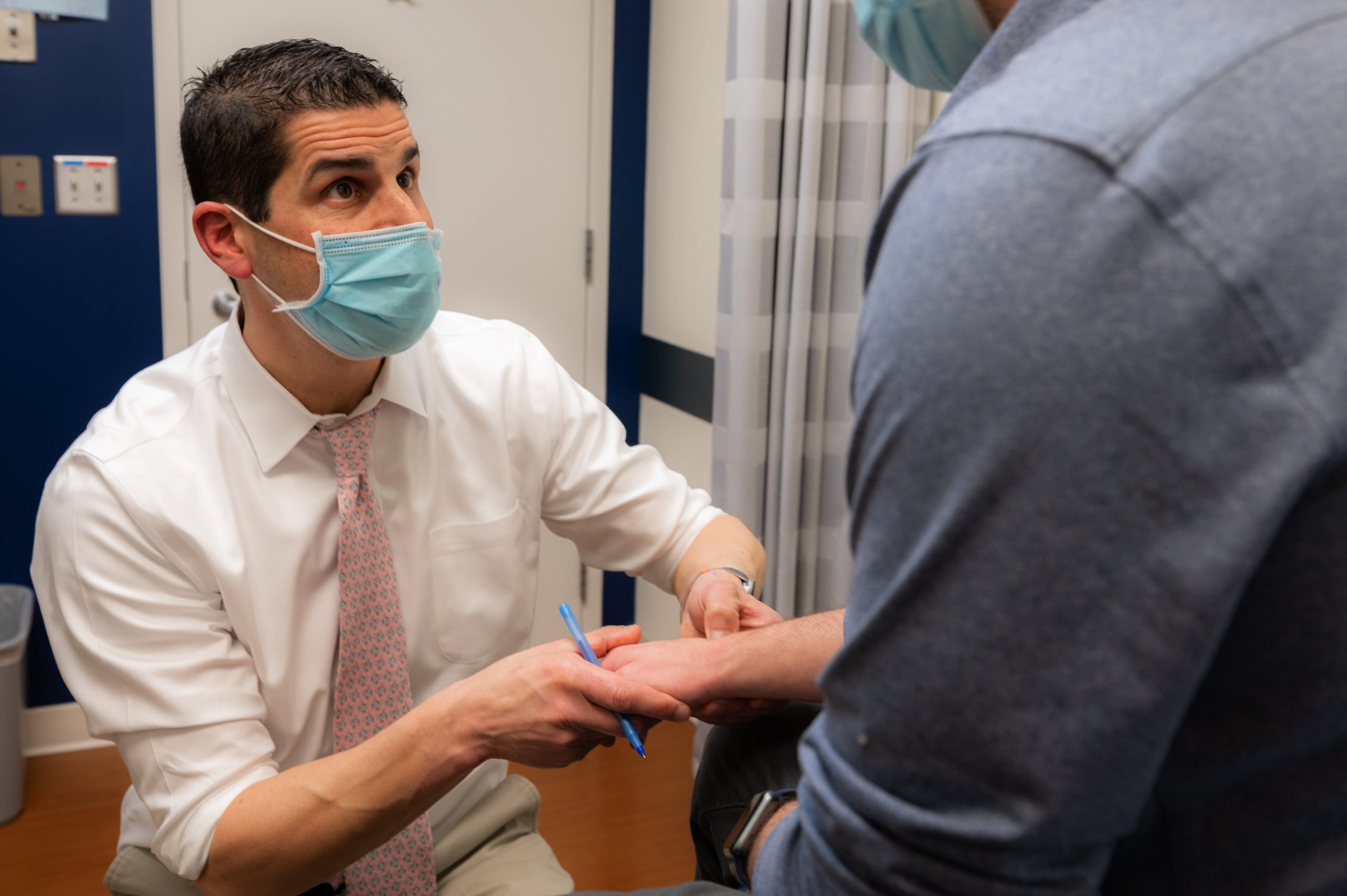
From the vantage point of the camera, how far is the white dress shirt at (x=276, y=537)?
1181mm

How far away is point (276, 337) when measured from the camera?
1396 millimetres

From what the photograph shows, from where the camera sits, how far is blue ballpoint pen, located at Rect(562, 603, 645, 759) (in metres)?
1.05

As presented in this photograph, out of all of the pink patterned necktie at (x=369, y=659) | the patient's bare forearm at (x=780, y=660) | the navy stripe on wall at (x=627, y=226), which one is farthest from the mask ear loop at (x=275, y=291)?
the navy stripe on wall at (x=627, y=226)

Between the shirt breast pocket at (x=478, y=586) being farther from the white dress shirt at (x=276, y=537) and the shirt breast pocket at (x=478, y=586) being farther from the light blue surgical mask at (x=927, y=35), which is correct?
the light blue surgical mask at (x=927, y=35)

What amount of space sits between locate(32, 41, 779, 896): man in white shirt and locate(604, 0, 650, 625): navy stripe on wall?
1567mm

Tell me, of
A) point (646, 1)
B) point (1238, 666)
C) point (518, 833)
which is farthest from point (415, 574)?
point (646, 1)

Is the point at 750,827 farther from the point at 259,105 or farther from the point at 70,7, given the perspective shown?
the point at 70,7

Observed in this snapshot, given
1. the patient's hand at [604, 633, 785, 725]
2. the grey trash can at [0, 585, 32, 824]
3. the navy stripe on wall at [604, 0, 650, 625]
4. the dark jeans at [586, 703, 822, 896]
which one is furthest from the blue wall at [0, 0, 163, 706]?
the dark jeans at [586, 703, 822, 896]

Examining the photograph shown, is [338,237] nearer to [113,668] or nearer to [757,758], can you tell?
[113,668]

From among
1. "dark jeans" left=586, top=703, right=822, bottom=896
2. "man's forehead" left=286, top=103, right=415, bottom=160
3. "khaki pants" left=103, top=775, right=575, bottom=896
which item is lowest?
"khaki pants" left=103, top=775, right=575, bottom=896

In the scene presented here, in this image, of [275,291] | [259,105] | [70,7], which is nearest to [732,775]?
[275,291]

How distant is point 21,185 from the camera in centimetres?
249

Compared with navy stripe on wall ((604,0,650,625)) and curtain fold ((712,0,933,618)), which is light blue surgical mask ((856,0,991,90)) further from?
navy stripe on wall ((604,0,650,625))

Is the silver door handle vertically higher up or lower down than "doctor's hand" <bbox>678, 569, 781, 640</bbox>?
higher up
